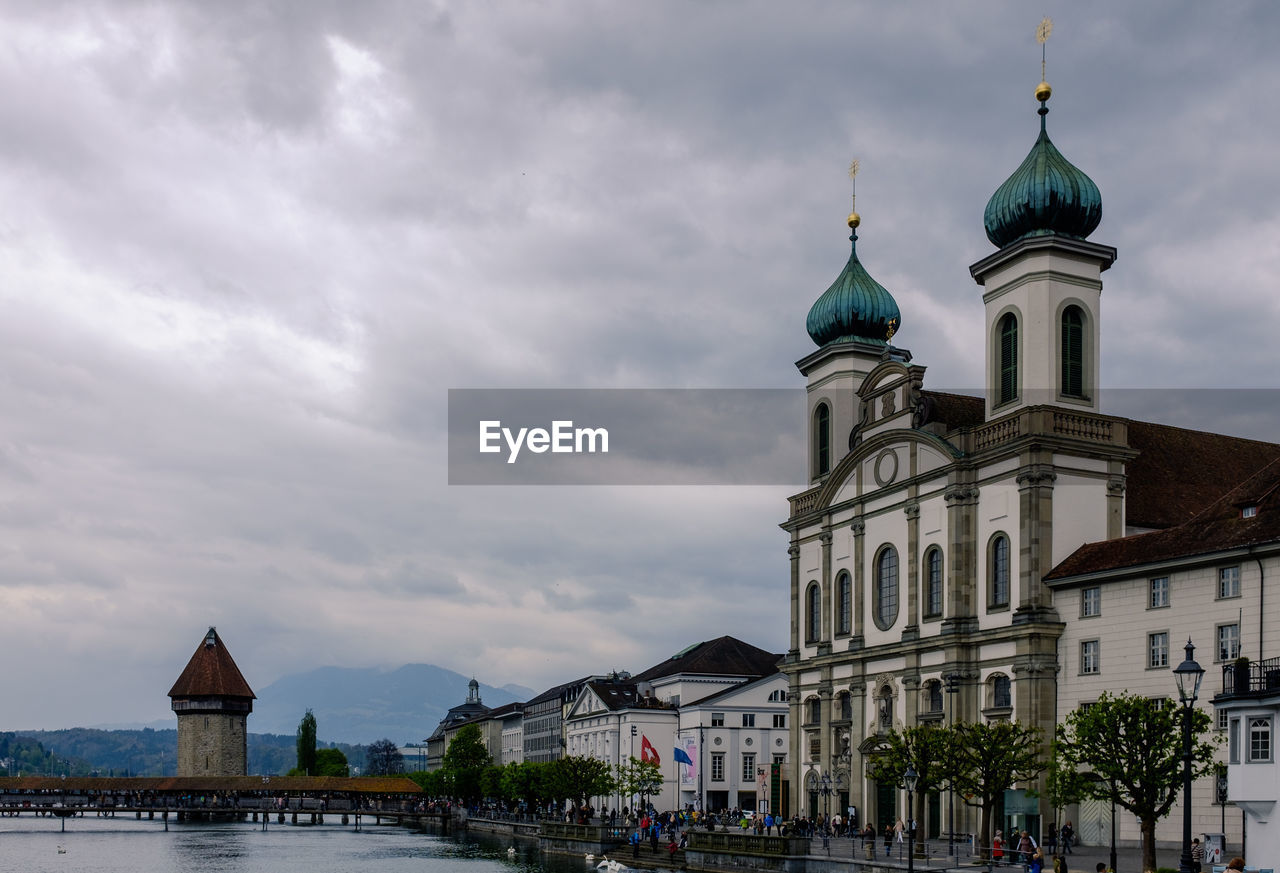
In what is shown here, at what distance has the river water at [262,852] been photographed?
6888cm

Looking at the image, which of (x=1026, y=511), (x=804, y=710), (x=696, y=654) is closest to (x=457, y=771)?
(x=696, y=654)

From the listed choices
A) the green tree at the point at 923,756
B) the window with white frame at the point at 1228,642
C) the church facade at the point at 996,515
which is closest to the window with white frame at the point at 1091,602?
the church facade at the point at 996,515

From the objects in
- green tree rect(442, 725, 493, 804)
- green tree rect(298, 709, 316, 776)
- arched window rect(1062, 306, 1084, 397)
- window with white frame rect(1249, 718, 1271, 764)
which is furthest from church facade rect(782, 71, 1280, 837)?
green tree rect(298, 709, 316, 776)

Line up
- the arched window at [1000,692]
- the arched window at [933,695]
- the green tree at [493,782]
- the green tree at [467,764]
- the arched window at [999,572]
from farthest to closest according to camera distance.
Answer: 1. the green tree at [467,764]
2. the green tree at [493,782]
3. the arched window at [933,695]
4. the arched window at [999,572]
5. the arched window at [1000,692]

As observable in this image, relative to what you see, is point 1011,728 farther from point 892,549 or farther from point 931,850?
point 892,549

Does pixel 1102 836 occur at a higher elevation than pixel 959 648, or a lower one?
lower

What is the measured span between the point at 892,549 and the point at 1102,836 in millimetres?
16465

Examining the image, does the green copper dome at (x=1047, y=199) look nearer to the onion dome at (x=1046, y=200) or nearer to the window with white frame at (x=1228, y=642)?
the onion dome at (x=1046, y=200)

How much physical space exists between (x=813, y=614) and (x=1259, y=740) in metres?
35.6

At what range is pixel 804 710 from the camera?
235ft

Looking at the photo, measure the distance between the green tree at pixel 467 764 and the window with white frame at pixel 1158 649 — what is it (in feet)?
310

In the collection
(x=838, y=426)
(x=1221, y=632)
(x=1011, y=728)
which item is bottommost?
(x=1011, y=728)

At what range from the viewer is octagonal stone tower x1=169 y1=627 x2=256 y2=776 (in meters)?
146

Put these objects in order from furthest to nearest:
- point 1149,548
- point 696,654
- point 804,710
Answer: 1. point 696,654
2. point 804,710
3. point 1149,548
